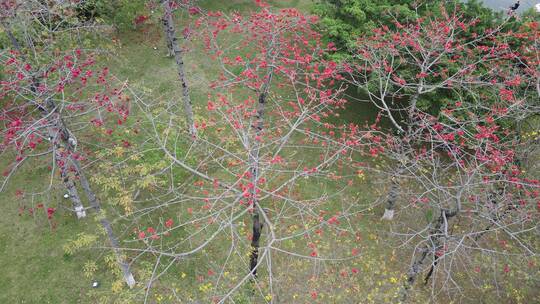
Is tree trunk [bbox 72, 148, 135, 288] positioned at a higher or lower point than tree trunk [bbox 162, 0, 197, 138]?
lower

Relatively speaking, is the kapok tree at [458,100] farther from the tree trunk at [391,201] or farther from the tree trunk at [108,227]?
the tree trunk at [108,227]

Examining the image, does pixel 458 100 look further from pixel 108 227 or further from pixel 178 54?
pixel 108 227

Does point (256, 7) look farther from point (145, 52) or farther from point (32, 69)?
point (32, 69)

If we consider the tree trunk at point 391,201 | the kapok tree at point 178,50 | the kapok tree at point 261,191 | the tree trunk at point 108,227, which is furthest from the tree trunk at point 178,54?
the tree trunk at point 391,201

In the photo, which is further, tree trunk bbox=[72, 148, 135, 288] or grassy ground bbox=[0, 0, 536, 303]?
grassy ground bbox=[0, 0, 536, 303]

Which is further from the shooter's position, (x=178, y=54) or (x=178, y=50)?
(x=178, y=54)

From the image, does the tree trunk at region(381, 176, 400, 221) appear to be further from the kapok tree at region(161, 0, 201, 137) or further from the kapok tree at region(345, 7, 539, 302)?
the kapok tree at region(161, 0, 201, 137)

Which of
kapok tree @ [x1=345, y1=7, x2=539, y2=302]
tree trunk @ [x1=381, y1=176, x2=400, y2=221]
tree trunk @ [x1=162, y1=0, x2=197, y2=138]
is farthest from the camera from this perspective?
tree trunk @ [x1=381, y1=176, x2=400, y2=221]

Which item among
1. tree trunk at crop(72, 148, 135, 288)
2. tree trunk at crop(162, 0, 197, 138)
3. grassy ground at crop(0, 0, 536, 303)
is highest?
tree trunk at crop(162, 0, 197, 138)

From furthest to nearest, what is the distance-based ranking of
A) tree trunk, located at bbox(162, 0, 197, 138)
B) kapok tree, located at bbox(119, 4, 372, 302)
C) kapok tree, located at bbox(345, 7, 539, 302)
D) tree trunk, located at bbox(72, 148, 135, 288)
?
tree trunk, located at bbox(162, 0, 197, 138) → kapok tree, located at bbox(345, 7, 539, 302) → kapok tree, located at bbox(119, 4, 372, 302) → tree trunk, located at bbox(72, 148, 135, 288)

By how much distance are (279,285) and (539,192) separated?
7.12 m

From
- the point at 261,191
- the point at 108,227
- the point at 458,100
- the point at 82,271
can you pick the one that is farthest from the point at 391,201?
the point at 82,271

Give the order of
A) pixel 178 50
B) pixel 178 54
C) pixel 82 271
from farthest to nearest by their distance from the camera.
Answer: pixel 178 54
pixel 178 50
pixel 82 271

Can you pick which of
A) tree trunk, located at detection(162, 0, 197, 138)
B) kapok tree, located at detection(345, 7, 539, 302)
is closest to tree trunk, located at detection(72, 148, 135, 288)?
tree trunk, located at detection(162, 0, 197, 138)
